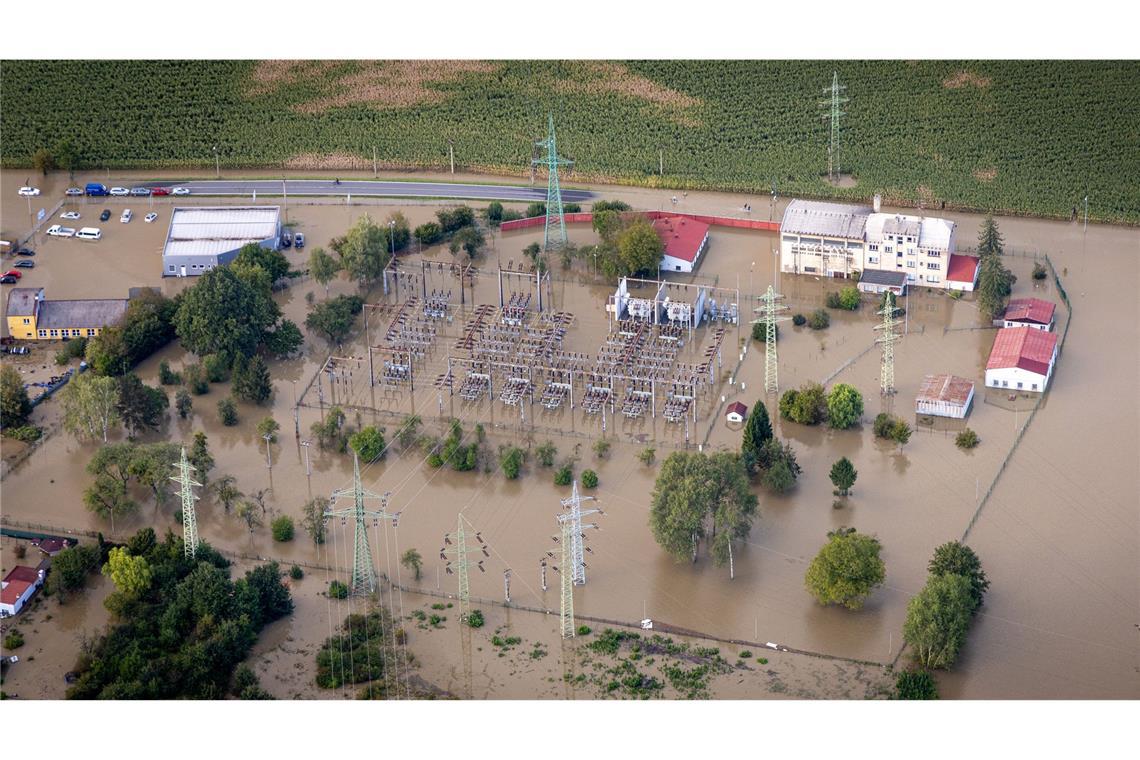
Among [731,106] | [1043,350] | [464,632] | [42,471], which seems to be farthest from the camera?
[731,106]

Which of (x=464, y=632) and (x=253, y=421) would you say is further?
(x=253, y=421)

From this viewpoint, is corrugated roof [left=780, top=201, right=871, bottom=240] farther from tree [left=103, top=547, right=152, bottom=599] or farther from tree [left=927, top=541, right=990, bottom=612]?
tree [left=103, top=547, right=152, bottom=599]

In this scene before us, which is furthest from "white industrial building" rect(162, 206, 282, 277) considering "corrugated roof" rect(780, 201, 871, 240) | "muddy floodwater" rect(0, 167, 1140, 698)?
"corrugated roof" rect(780, 201, 871, 240)

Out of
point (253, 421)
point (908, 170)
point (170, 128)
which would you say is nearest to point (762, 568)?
point (253, 421)

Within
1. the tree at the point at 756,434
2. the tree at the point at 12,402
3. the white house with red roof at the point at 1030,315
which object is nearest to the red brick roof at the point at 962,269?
the white house with red roof at the point at 1030,315

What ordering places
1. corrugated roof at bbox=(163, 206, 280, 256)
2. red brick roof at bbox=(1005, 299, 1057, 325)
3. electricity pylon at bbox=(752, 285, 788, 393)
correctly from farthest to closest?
1. corrugated roof at bbox=(163, 206, 280, 256)
2. red brick roof at bbox=(1005, 299, 1057, 325)
3. electricity pylon at bbox=(752, 285, 788, 393)

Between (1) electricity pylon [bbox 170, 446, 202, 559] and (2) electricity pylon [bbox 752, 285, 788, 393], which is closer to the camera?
(1) electricity pylon [bbox 170, 446, 202, 559]

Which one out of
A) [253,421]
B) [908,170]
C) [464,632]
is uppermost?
[908,170]

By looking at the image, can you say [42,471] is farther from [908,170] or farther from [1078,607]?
[908,170]
